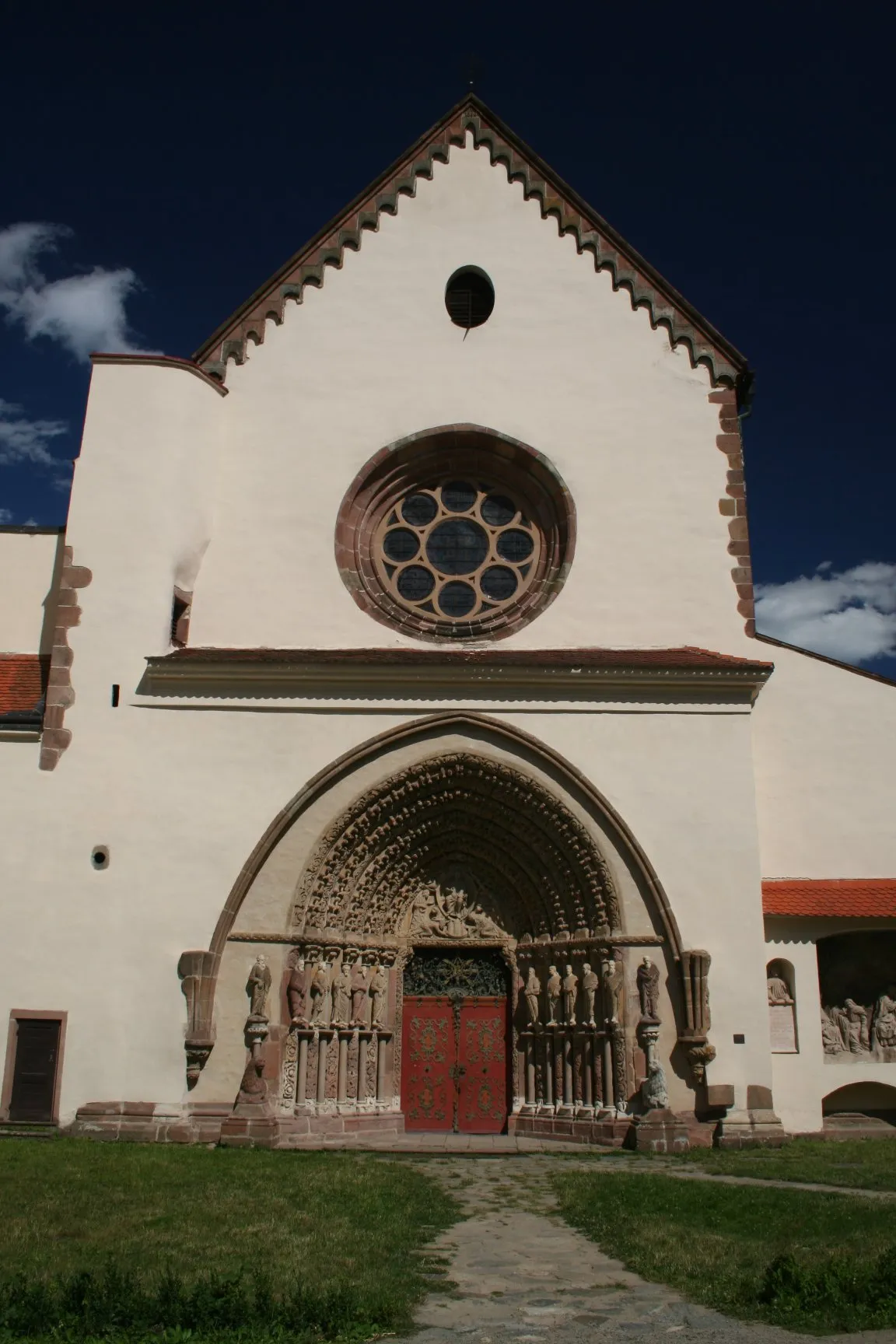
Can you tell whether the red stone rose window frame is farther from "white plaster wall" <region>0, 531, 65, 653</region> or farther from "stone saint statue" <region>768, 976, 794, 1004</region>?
"stone saint statue" <region>768, 976, 794, 1004</region>

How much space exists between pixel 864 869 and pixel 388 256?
1046 centimetres

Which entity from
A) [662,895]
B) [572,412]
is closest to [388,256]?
[572,412]

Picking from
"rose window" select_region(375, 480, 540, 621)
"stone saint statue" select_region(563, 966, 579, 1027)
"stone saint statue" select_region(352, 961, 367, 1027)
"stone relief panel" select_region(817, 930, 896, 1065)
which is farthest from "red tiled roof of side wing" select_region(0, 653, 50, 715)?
"stone relief panel" select_region(817, 930, 896, 1065)

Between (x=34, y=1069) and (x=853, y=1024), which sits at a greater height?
(x=853, y=1024)

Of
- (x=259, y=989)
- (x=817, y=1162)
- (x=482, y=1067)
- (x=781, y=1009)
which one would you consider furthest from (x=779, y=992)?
(x=259, y=989)

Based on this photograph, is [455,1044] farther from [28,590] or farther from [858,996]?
[28,590]

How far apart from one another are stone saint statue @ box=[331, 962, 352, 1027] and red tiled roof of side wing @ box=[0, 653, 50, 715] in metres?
4.87

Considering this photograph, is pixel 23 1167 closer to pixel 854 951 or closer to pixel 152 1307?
pixel 152 1307

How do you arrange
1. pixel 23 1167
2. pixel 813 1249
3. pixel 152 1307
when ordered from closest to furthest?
1. pixel 152 1307
2. pixel 813 1249
3. pixel 23 1167

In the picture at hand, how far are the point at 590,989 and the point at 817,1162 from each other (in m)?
3.17

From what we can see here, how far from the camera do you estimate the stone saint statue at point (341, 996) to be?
45.2ft

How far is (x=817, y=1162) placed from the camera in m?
11.1

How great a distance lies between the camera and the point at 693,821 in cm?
1365

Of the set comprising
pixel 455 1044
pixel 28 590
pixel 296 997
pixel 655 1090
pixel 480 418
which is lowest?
pixel 655 1090
